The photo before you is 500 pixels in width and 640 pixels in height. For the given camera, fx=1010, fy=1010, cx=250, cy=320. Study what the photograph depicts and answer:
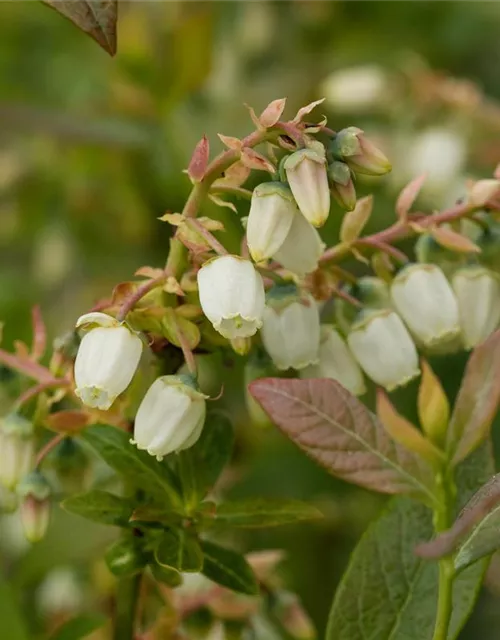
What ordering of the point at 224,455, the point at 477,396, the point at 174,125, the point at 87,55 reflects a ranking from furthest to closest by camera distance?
the point at 87,55 → the point at 174,125 → the point at 224,455 → the point at 477,396

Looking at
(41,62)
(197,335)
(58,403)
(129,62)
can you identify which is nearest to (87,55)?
(41,62)

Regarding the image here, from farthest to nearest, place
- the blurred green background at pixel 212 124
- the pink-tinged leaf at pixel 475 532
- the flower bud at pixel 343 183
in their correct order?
the blurred green background at pixel 212 124, the flower bud at pixel 343 183, the pink-tinged leaf at pixel 475 532

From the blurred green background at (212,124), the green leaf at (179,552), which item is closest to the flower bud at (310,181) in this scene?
the green leaf at (179,552)

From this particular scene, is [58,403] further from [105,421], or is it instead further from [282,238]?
[282,238]

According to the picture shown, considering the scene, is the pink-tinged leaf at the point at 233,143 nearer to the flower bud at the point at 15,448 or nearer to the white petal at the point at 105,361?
the white petal at the point at 105,361

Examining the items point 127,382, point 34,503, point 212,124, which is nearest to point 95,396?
point 127,382

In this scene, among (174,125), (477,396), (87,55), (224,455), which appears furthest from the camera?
(87,55)
